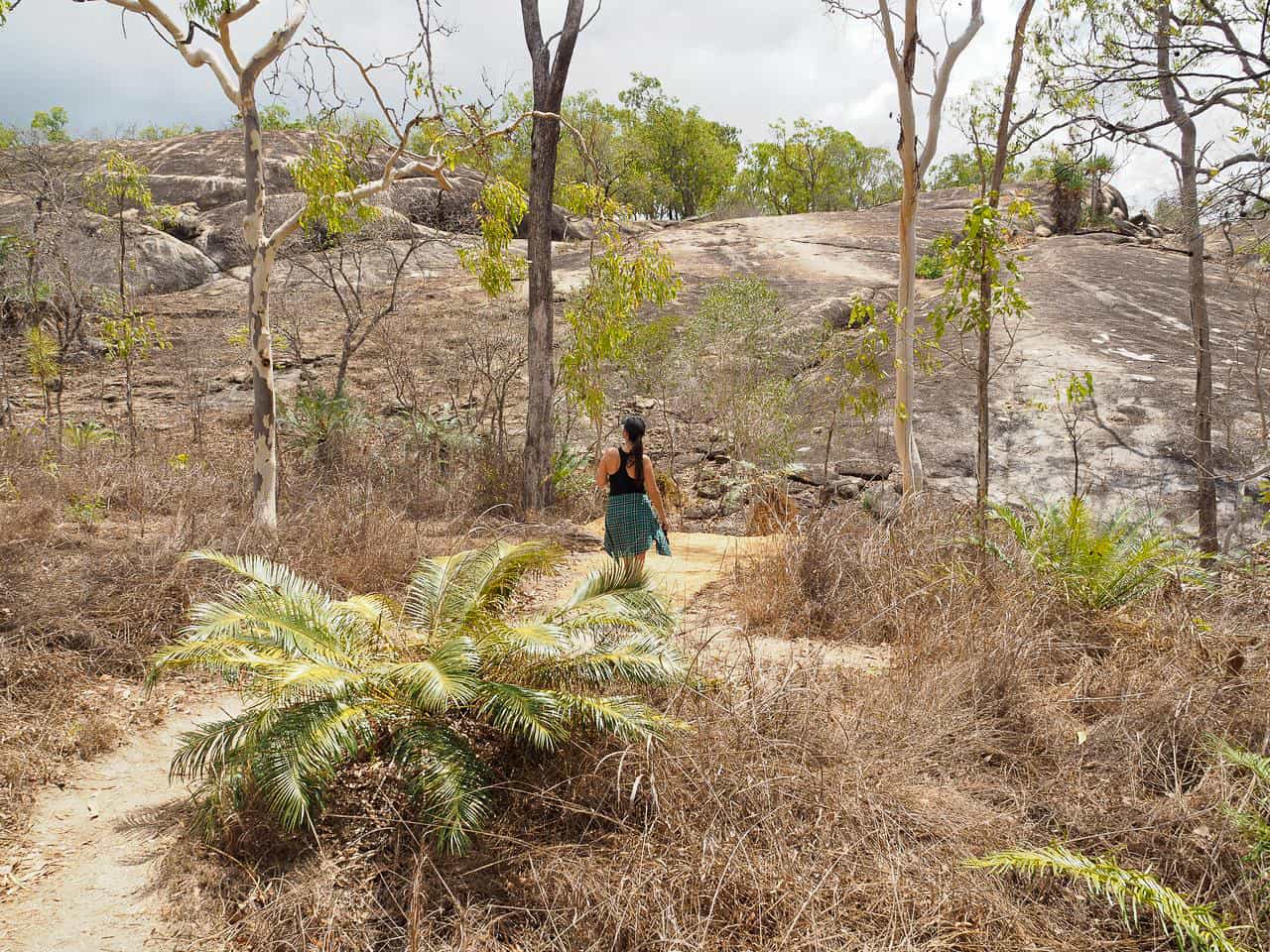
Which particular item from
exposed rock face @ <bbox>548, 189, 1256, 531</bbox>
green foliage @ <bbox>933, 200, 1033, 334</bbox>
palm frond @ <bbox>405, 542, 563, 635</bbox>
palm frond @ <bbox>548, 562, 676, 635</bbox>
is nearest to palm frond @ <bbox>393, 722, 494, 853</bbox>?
palm frond @ <bbox>405, 542, 563, 635</bbox>

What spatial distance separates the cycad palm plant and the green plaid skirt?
1967 mm

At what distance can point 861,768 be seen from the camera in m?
4.13

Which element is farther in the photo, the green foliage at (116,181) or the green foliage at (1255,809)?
the green foliage at (116,181)

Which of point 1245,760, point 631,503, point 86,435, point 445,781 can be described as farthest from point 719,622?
point 86,435

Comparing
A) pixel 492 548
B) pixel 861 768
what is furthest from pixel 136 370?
pixel 861 768

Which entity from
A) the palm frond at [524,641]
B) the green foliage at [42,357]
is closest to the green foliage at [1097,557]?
the palm frond at [524,641]

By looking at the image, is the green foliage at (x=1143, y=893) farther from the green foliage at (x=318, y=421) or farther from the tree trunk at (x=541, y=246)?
the green foliage at (x=318, y=421)

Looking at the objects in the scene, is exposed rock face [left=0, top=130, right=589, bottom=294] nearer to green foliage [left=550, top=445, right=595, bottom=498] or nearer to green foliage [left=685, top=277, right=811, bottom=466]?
green foliage [left=685, top=277, right=811, bottom=466]

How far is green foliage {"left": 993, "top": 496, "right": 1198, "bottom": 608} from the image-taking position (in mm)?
6062

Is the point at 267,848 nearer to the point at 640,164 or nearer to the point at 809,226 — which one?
the point at 809,226

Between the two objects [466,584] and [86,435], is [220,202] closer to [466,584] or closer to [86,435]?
[86,435]

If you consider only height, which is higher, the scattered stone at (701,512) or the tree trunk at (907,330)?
the tree trunk at (907,330)

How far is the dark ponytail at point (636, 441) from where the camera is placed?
678 centimetres

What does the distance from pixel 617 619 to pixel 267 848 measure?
6.61ft
